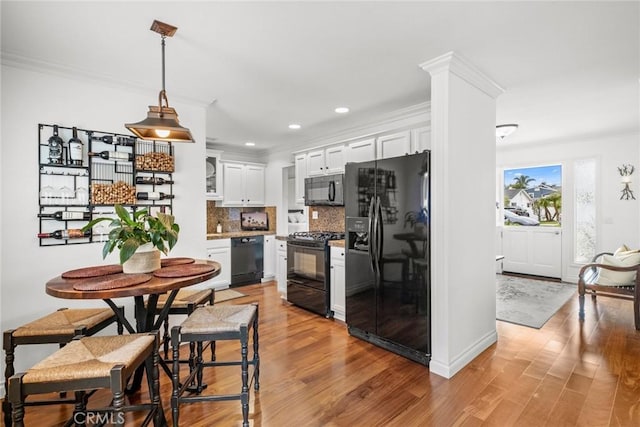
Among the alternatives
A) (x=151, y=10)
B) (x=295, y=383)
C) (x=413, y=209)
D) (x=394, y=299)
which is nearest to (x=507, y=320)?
(x=394, y=299)

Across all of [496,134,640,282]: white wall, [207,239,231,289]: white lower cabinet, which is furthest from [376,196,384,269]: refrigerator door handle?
[496,134,640,282]: white wall

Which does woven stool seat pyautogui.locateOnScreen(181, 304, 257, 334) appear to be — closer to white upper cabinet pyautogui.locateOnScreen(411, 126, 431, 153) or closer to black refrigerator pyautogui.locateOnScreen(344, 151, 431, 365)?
black refrigerator pyautogui.locateOnScreen(344, 151, 431, 365)

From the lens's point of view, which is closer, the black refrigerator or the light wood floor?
the light wood floor

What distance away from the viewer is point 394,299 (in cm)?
289

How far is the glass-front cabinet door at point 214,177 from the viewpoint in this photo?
546 centimetres

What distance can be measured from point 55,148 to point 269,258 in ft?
12.7

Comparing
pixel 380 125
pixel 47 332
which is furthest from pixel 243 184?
pixel 47 332

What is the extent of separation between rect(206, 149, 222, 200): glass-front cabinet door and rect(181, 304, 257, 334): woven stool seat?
365 cm

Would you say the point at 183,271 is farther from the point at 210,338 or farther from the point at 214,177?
the point at 214,177

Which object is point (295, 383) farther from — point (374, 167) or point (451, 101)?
point (451, 101)

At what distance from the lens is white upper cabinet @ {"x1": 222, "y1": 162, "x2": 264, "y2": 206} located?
18.6 feet

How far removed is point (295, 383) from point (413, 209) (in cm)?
170

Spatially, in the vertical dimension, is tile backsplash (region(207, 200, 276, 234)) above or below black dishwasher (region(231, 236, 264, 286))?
above

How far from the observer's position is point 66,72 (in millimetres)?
2535
